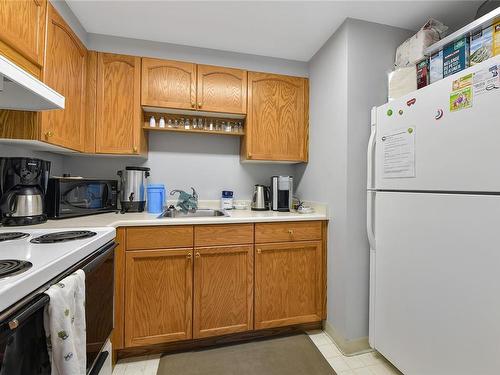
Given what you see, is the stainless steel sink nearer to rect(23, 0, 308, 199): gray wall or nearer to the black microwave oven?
rect(23, 0, 308, 199): gray wall

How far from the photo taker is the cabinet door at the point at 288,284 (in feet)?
5.70

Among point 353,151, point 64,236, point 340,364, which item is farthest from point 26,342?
point 353,151

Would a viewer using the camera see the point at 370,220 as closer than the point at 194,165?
Yes

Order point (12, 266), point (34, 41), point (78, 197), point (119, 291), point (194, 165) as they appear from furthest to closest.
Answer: point (194, 165) → point (78, 197) → point (119, 291) → point (34, 41) → point (12, 266)

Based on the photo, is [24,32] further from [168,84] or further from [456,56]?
[456,56]

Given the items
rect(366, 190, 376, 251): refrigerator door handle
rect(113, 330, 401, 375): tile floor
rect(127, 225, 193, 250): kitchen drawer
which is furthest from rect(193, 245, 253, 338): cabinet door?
rect(366, 190, 376, 251): refrigerator door handle

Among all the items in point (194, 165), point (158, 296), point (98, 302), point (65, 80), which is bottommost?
point (158, 296)

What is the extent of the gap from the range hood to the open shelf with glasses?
0.90 m

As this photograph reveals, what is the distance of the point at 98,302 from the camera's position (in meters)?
1.03

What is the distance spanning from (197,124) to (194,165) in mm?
367

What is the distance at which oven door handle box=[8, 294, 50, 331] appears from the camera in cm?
Answer: 54

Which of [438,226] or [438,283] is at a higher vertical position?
[438,226]

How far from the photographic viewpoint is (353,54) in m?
1.65

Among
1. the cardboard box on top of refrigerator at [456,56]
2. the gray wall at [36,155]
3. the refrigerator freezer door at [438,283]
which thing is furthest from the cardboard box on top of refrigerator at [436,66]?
the gray wall at [36,155]
